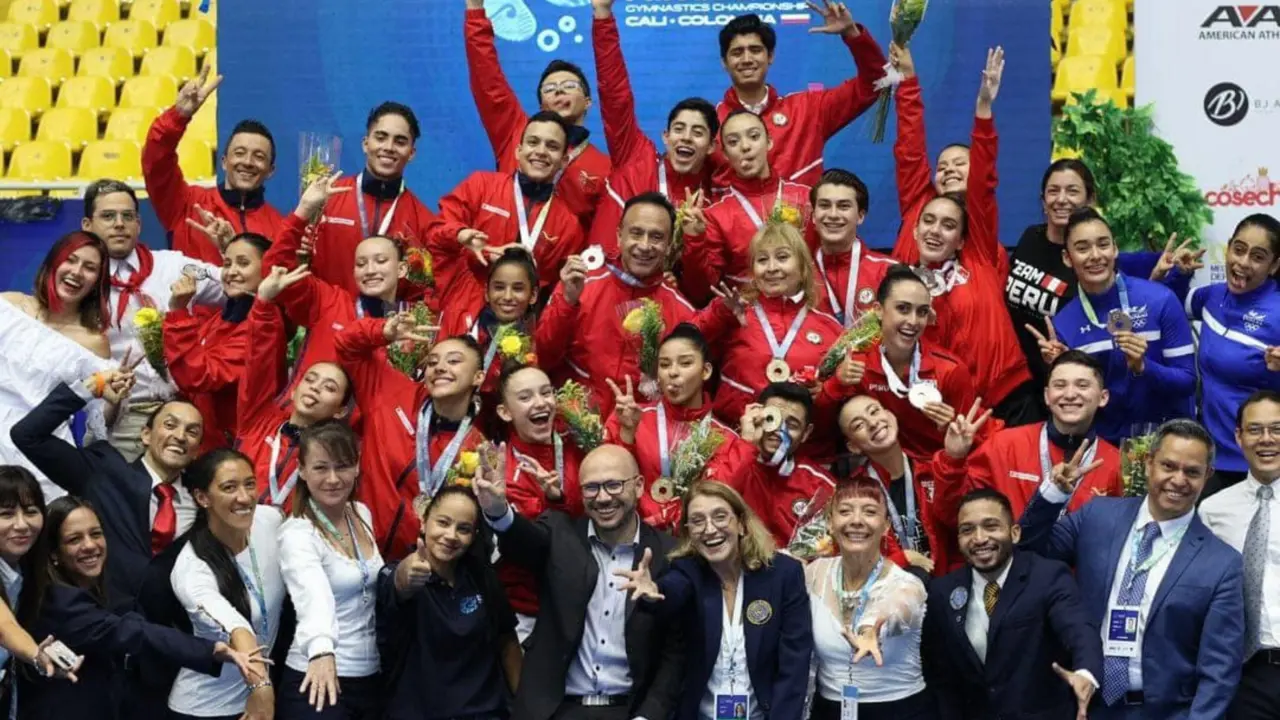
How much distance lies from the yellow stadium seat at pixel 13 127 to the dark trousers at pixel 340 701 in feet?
24.1

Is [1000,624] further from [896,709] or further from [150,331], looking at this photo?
[150,331]

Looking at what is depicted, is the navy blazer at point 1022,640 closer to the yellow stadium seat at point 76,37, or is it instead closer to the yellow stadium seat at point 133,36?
the yellow stadium seat at point 133,36

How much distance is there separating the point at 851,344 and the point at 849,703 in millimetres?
1678

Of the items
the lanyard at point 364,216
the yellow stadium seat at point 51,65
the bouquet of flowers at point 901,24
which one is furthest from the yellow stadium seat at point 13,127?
the bouquet of flowers at point 901,24

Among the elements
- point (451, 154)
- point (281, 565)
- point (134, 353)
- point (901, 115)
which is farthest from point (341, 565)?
point (451, 154)

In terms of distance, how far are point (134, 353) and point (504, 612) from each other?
215 centimetres

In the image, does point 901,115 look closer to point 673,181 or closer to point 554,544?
point 673,181

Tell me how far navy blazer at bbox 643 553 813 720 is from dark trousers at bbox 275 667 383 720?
107cm

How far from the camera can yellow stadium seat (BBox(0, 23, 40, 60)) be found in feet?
45.1

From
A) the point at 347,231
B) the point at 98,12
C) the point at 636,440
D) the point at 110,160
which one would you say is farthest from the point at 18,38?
the point at 636,440

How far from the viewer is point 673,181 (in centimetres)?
876

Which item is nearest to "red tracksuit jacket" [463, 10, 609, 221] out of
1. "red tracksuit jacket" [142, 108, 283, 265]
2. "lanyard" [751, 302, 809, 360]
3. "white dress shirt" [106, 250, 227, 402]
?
"red tracksuit jacket" [142, 108, 283, 265]

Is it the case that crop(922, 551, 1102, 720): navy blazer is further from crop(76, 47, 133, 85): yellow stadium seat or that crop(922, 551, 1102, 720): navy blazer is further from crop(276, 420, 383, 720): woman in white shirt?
crop(76, 47, 133, 85): yellow stadium seat

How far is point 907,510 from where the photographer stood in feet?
23.7
